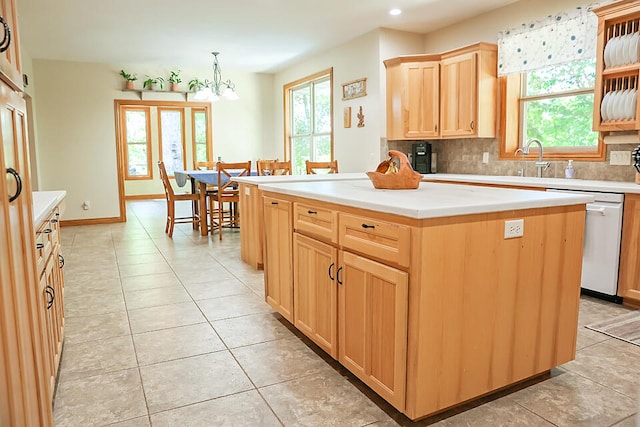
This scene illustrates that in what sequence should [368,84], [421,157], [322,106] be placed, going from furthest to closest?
[322,106] → [368,84] → [421,157]

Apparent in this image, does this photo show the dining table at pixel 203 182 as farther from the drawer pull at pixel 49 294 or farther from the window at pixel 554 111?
the drawer pull at pixel 49 294

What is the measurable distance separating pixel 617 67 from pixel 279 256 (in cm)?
287

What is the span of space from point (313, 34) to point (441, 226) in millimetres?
4624

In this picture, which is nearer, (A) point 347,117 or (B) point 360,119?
(B) point 360,119

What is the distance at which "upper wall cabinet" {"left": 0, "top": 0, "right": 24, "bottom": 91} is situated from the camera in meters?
1.16

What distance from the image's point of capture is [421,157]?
214 inches

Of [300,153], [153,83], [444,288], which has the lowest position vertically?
[444,288]

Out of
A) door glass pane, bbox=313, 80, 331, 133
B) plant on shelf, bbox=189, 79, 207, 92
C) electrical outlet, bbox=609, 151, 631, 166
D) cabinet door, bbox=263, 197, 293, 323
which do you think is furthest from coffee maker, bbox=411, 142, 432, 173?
plant on shelf, bbox=189, 79, 207, 92

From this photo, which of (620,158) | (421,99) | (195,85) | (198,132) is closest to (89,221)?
(195,85)

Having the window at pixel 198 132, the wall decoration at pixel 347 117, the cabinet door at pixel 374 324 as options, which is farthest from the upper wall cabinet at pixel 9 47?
the window at pixel 198 132

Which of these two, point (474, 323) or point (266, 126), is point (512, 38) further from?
point (266, 126)

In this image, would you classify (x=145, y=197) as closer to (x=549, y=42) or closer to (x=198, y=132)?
(x=198, y=132)

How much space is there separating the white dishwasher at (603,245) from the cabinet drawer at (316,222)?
212cm

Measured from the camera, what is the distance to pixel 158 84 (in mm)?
7500
